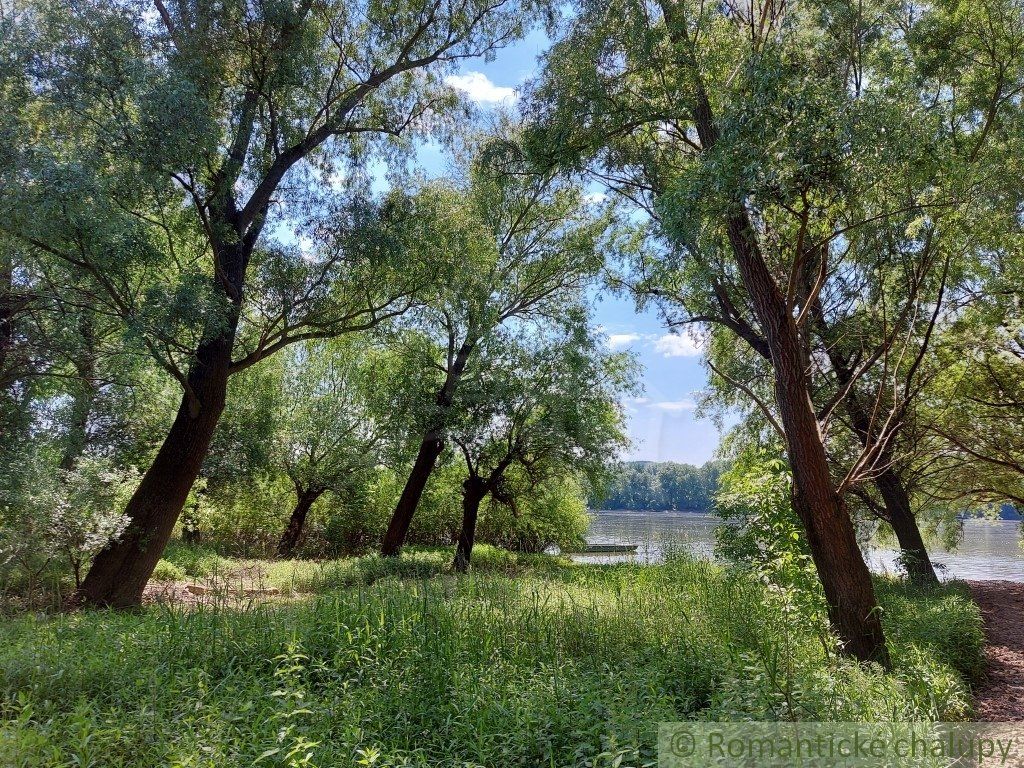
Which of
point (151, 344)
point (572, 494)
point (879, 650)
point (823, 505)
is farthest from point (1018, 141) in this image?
point (572, 494)

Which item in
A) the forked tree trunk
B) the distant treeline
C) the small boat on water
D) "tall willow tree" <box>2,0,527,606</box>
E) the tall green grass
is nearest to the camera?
the tall green grass

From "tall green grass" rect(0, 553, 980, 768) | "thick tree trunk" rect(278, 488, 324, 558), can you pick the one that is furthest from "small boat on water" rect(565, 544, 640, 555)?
"tall green grass" rect(0, 553, 980, 768)

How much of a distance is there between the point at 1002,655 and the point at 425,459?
10319 millimetres

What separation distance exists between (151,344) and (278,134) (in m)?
3.88

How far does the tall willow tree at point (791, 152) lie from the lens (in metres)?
4.79

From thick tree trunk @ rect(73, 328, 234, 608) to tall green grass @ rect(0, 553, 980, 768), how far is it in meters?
1.78

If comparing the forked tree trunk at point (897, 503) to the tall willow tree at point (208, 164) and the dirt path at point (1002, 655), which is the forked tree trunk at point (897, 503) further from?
the tall willow tree at point (208, 164)

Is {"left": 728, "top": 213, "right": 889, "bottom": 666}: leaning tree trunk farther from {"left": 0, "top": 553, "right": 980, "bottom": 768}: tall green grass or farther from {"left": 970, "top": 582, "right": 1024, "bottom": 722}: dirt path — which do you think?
{"left": 970, "top": 582, "right": 1024, "bottom": 722}: dirt path

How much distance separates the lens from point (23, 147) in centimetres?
625

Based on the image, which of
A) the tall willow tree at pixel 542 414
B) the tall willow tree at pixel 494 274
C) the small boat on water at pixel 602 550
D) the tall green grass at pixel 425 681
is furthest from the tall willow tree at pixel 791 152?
the small boat on water at pixel 602 550

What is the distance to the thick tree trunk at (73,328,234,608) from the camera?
283 inches

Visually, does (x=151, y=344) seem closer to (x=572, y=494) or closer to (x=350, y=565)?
(x=350, y=565)

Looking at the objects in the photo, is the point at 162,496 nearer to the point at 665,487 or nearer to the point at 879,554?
the point at 879,554

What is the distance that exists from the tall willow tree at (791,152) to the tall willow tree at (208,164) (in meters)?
3.43
